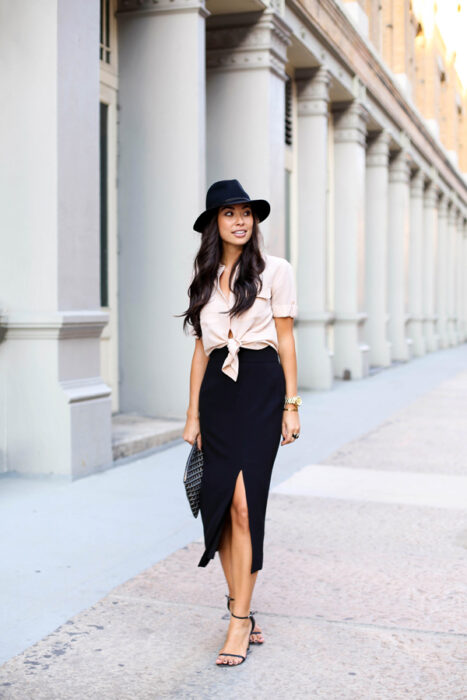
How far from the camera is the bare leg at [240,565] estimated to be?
365cm

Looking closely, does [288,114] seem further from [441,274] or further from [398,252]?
A: [441,274]

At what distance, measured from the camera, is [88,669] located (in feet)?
11.6

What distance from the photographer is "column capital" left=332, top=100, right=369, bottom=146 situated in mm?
16406

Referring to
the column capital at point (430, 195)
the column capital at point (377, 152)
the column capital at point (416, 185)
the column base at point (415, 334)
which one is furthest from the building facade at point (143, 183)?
the column capital at point (430, 195)

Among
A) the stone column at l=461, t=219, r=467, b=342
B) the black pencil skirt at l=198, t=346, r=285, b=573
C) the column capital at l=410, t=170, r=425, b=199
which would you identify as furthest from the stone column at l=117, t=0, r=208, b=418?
the stone column at l=461, t=219, r=467, b=342

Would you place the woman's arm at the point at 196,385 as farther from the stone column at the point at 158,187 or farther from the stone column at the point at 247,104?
the stone column at the point at 247,104

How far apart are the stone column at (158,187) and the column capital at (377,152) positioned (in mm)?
10472

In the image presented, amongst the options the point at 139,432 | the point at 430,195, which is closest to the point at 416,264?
the point at 430,195

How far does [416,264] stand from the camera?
24.8m

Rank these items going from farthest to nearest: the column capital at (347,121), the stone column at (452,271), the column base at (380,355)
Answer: the stone column at (452,271), the column base at (380,355), the column capital at (347,121)

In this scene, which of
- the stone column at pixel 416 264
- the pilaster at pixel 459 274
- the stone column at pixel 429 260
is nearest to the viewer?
the stone column at pixel 416 264

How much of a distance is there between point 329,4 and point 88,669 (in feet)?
40.3

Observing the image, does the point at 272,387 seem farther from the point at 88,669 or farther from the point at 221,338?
the point at 88,669

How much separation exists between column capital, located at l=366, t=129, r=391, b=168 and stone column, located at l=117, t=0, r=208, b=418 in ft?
34.4
